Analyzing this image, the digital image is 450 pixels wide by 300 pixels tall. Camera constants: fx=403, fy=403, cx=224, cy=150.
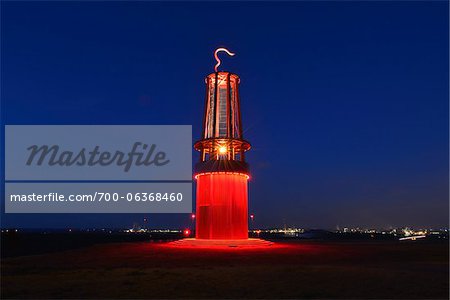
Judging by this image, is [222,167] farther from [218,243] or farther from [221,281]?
[221,281]

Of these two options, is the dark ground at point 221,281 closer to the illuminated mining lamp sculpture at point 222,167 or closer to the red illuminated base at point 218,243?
the red illuminated base at point 218,243

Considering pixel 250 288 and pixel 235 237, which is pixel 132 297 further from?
pixel 235 237

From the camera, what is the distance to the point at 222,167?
39969 mm

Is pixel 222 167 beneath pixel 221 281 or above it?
above

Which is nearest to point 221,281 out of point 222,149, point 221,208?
point 221,208

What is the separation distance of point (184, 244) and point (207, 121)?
13.5 metres

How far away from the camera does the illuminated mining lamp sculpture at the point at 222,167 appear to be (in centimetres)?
3956

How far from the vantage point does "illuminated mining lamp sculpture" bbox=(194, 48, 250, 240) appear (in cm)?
3956

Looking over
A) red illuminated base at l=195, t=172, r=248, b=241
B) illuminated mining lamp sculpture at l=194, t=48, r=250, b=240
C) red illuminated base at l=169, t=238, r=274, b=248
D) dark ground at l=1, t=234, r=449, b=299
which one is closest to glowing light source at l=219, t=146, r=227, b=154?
illuminated mining lamp sculpture at l=194, t=48, r=250, b=240

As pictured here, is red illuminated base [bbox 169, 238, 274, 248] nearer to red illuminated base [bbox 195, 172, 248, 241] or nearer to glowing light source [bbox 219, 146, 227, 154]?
red illuminated base [bbox 195, 172, 248, 241]

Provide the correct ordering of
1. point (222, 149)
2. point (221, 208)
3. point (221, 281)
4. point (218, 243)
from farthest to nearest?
point (222, 149) → point (221, 208) → point (218, 243) → point (221, 281)

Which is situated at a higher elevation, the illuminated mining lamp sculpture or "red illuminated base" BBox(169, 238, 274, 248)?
the illuminated mining lamp sculpture

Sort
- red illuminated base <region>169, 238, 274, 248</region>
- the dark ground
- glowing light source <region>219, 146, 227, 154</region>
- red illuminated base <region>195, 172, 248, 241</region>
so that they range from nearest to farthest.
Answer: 1. the dark ground
2. red illuminated base <region>169, 238, 274, 248</region>
3. red illuminated base <region>195, 172, 248, 241</region>
4. glowing light source <region>219, 146, 227, 154</region>

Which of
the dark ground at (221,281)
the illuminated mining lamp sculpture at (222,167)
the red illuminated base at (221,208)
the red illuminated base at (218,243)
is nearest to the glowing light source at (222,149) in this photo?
the illuminated mining lamp sculpture at (222,167)
